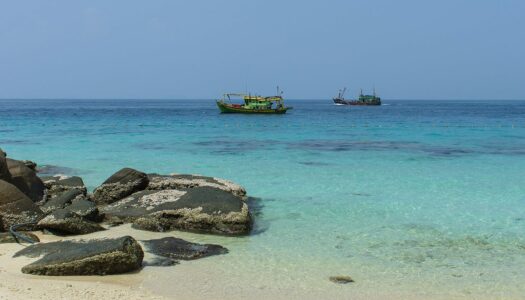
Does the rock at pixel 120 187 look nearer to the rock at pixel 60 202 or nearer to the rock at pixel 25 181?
the rock at pixel 60 202

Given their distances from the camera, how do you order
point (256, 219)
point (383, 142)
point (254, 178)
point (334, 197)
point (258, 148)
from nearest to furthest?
1. point (256, 219)
2. point (334, 197)
3. point (254, 178)
4. point (258, 148)
5. point (383, 142)

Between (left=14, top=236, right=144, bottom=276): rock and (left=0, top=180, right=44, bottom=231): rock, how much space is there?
203 centimetres

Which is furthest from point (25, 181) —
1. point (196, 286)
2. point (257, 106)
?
point (257, 106)

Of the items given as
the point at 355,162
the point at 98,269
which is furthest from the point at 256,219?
the point at 355,162

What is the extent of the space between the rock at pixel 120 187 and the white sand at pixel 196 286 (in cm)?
Result: 318

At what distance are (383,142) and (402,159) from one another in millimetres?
6841

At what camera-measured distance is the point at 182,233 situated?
25.9 feet

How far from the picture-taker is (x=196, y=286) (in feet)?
18.5

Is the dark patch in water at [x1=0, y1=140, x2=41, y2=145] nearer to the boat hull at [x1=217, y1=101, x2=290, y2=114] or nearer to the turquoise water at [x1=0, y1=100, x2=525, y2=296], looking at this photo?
the turquoise water at [x1=0, y1=100, x2=525, y2=296]

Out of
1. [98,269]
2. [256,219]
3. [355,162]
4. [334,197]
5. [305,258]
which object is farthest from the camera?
[355,162]

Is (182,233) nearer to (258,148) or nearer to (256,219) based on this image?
(256,219)

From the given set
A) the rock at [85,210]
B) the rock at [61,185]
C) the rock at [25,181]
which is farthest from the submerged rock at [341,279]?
the rock at [25,181]

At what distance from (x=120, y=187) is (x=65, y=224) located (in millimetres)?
2036

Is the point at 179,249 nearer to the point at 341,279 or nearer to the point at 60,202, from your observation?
the point at 341,279
